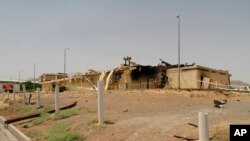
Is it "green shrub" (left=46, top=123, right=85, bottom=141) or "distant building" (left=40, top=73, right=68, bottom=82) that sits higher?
"distant building" (left=40, top=73, right=68, bottom=82)

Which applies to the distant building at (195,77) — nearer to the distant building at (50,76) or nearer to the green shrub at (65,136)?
the green shrub at (65,136)

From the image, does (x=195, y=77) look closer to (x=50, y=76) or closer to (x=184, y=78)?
(x=184, y=78)

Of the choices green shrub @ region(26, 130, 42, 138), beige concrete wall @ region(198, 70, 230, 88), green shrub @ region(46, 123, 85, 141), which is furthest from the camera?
beige concrete wall @ region(198, 70, 230, 88)

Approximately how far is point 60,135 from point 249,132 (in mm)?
7364

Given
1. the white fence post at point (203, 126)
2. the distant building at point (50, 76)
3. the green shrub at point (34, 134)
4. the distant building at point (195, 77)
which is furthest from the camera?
the distant building at point (50, 76)

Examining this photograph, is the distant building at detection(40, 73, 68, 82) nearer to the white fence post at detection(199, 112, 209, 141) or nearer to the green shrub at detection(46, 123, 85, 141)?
the green shrub at detection(46, 123, 85, 141)

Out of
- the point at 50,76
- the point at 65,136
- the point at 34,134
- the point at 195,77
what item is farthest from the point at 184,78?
the point at 50,76

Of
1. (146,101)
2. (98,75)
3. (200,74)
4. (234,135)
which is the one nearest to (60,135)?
(234,135)

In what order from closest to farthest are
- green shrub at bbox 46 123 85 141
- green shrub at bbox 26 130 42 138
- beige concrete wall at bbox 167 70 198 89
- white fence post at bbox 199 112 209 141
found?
white fence post at bbox 199 112 209 141 → green shrub at bbox 46 123 85 141 → green shrub at bbox 26 130 42 138 → beige concrete wall at bbox 167 70 198 89

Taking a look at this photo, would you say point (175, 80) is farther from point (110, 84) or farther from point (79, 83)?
point (79, 83)

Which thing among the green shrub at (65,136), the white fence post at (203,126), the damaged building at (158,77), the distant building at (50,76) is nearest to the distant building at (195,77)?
the damaged building at (158,77)

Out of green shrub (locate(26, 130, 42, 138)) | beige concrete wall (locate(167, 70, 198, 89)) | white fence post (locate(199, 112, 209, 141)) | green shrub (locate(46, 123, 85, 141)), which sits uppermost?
beige concrete wall (locate(167, 70, 198, 89))

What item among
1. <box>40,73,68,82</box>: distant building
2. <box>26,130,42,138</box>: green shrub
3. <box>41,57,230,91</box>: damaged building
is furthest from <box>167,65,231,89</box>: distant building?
<box>40,73,68,82</box>: distant building

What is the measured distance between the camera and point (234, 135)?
7.02 m
